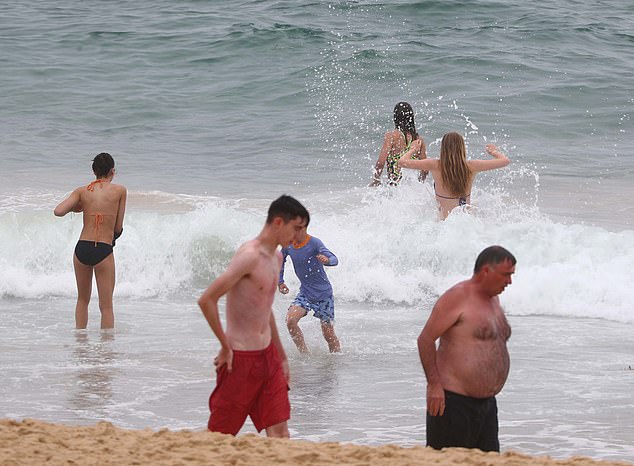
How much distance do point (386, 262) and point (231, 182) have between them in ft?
14.1

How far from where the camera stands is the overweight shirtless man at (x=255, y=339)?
5.32 metres

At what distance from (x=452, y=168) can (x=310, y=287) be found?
2.34 m

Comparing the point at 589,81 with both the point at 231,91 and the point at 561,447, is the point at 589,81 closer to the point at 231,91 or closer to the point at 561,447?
the point at 231,91

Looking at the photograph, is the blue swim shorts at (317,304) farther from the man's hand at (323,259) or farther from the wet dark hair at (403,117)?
the wet dark hair at (403,117)

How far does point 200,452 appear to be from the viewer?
5.02 metres

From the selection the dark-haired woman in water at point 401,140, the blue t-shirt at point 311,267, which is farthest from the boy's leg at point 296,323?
the dark-haired woman in water at point 401,140

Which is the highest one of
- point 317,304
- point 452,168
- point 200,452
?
point 452,168

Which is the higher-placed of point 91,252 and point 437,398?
point 91,252

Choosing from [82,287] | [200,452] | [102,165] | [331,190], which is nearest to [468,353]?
[200,452]

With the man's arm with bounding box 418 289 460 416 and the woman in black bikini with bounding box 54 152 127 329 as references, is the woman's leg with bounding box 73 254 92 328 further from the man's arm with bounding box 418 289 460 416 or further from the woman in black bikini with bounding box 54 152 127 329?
the man's arm with bounding box 418 289 460 416

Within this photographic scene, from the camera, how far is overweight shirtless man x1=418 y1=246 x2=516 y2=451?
17.1ft

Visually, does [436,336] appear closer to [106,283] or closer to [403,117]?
[106,283]

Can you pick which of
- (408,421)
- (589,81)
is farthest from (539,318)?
(589,81)

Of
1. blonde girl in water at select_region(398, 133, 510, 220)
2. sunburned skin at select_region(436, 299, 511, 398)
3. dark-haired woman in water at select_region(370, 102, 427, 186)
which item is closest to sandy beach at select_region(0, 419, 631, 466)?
sunburned skin at select_region(436, 299, 511, 398)
